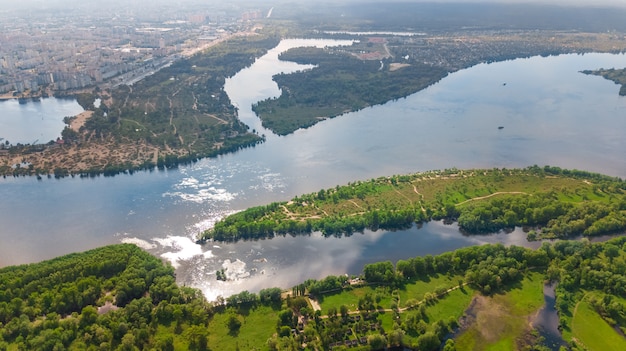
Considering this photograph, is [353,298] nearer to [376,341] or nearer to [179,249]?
[376,341]

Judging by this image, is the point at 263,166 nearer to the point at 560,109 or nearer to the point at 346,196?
the point at 346,196

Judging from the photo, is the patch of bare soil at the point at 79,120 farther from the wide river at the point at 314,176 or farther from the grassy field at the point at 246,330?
the grassy field at the point at 246,330

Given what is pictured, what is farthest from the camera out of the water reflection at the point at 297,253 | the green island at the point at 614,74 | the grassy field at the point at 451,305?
the green island at the point at 614,74


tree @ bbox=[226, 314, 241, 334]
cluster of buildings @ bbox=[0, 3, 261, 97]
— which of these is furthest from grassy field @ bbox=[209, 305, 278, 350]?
cluster of buildings @ bbox=[0, 3, 261, 97]

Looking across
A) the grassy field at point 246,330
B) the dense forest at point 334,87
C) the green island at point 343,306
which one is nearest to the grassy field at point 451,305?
the green island at point 343,306

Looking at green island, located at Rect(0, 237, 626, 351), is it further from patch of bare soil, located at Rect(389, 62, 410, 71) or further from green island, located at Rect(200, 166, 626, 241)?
patch of bare soil, located at Rect(389, 62, 410, 71)

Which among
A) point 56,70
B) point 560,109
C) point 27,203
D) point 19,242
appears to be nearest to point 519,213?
point 560,109

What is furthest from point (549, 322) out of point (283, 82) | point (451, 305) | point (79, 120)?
point (283, 82)
